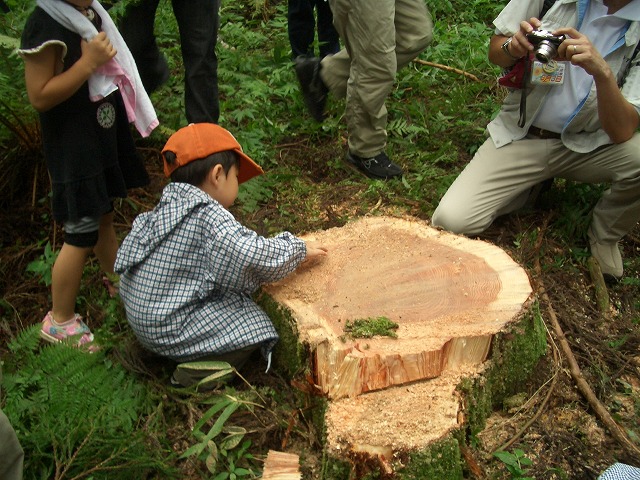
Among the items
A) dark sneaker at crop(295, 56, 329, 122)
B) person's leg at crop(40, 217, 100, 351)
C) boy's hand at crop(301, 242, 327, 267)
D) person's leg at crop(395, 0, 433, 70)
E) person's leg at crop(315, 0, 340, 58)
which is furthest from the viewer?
person's leg at crop(315, 0, 340, 58)

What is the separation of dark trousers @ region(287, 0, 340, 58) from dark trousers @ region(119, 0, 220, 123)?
1180 millimetres

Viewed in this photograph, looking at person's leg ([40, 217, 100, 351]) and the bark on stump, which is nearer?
the bark on stump

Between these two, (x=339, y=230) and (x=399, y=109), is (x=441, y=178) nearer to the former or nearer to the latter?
(x=399, y=109)

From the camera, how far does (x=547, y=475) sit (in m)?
2.50

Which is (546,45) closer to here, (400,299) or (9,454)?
(400,299)

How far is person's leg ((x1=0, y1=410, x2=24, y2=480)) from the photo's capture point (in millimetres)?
1804

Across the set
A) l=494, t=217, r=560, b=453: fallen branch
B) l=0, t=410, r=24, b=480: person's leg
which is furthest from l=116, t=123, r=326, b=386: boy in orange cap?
l=494, t=217, r=560, b=453: fallen branch

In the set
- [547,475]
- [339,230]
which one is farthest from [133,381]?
[547,475]

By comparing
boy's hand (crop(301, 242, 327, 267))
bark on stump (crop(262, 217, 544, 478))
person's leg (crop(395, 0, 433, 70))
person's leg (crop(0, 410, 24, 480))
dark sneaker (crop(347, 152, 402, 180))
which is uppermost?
person's leg (crop(395, 0, 433, 70))

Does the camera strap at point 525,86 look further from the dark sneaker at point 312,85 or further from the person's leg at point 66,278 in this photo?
the person's leg at point 66,278

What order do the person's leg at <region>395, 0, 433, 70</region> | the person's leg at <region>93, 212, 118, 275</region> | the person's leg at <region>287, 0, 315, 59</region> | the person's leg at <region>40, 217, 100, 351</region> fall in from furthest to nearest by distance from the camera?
the person's leg at <region>287, 0, 315, 59</region>, the person's leg at <region>395, 0, 433, 70</region>, the person's leg at <region>93, 212, 118, 275</region>, the person's leg at <region>40, 217, 100, 351</region>

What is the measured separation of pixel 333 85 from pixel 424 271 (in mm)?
2216

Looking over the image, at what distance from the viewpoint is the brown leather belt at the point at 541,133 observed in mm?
3736

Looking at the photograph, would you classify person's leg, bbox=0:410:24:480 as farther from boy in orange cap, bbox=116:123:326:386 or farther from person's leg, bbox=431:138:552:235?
person's leg, bbox=431:138:552:235
